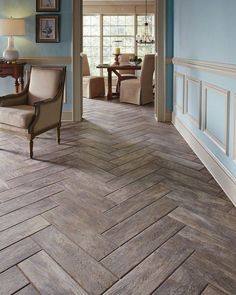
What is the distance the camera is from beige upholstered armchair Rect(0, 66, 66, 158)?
10.0ft

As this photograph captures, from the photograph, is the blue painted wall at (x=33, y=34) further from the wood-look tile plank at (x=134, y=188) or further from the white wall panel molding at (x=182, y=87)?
the wood-look tile plank at (x=134, y=188)

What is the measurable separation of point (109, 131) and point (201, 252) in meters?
2.74

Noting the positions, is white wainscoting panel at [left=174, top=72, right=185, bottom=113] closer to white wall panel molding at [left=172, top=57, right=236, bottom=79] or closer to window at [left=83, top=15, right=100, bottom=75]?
white wall panel molding at [left=172, top=57, right=236, bottom=79]

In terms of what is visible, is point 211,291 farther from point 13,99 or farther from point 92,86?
point 92,86

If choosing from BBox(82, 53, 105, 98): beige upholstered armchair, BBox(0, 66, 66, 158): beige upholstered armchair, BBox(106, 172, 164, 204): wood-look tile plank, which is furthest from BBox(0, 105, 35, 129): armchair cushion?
BBox(82, 53, 105, 98): beige upholstered armchair

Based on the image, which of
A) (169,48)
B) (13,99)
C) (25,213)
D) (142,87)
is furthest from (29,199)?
(142,87)

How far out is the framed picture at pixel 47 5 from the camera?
4.41 meters

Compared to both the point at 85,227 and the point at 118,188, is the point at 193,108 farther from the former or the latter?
the point at 85,227

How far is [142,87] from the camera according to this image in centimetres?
627

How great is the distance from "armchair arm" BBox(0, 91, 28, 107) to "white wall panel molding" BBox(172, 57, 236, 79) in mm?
1830

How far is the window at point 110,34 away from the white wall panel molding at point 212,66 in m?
5.91

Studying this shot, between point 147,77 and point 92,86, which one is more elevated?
point 147,77

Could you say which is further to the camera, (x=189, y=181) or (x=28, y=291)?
(x=189, y=181)

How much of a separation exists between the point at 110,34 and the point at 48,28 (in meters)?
5.25
